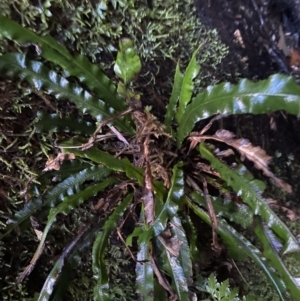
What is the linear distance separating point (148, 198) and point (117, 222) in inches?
5.0

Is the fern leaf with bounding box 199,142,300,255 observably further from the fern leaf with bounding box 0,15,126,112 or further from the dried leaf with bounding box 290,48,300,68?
the dried leaf with bounding box 290,48,300,68

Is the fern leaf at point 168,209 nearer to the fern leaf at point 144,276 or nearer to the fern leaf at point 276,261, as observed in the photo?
the fern leaf at point 144,276

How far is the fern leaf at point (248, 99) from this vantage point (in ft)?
2.84

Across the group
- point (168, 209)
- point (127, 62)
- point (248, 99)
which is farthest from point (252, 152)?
point (127, 62)

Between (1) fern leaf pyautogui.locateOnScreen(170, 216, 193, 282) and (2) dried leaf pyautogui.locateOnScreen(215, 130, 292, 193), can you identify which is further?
(1) fern leaf pyautogui.locateOnScreen(170, 216, 193, 282)

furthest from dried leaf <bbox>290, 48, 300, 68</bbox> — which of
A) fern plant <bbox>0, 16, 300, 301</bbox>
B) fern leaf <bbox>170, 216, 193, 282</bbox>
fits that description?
fern leaf <bbox>170, 216, 193, 282</bbox>

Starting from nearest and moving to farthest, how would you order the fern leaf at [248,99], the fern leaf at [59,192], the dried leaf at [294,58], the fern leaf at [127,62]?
the fern leaf at [248,99] → the fern leaf at [127,62] → the fern leaf at [59,192] → the dried leaf at [294,58]

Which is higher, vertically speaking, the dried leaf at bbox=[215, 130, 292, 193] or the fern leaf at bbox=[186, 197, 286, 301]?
the dried leaf at bbox=[215, 130, 292, 193]

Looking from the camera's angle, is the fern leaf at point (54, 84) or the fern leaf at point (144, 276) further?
the fern leaf at point (144, 276)

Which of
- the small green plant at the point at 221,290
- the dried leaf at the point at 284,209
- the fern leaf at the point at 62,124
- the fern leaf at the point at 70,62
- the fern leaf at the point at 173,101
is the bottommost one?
the small green plant at the point at 221,290

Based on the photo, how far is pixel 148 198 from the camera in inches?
41.4

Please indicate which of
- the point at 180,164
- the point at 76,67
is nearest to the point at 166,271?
the point at 180,164

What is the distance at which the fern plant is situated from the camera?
3.22 feet

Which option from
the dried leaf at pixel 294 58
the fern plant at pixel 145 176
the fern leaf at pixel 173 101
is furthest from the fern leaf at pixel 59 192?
the dried leaf at pixel 294 58
